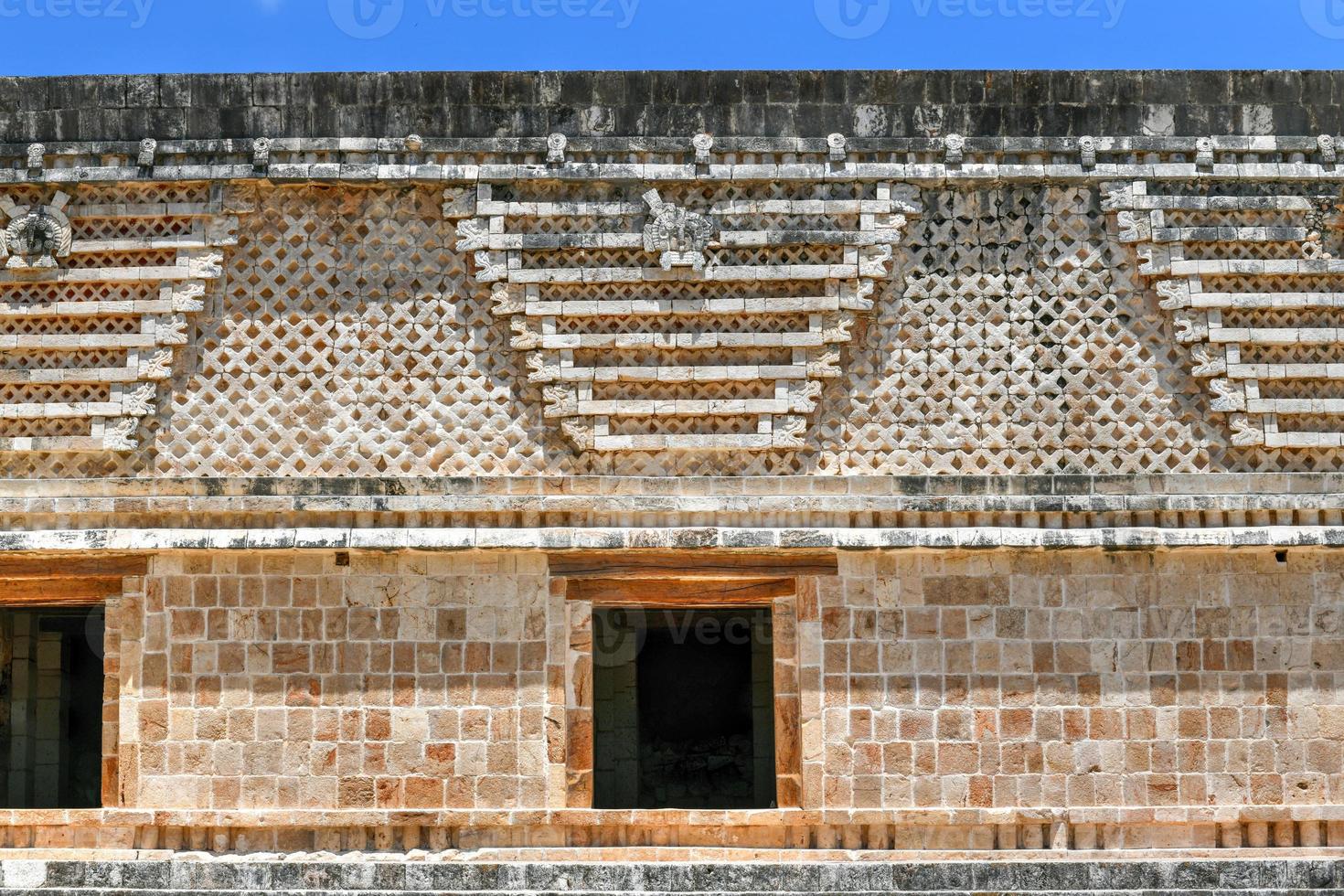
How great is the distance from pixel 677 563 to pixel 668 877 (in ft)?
4.72

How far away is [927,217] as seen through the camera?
7.39 m

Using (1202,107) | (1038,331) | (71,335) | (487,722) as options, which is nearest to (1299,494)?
(1038,331)

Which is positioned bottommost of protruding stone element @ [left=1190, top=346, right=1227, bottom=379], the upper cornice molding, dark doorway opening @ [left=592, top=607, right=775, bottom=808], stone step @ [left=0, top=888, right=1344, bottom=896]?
stone step @ [left=0, top=888, right=1344, bottom=896]

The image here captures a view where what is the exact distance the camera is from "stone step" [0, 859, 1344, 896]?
251 inches

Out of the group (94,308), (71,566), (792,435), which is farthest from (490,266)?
(71,566)

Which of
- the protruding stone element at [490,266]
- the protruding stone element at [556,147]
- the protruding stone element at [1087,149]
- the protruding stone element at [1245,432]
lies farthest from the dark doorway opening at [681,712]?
the protruding stone element at [1087,149]

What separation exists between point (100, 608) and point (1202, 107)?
7.23m

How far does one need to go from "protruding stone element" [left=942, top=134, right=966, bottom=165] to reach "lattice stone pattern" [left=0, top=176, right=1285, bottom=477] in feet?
0.54

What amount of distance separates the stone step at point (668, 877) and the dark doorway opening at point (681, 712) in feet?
12.0

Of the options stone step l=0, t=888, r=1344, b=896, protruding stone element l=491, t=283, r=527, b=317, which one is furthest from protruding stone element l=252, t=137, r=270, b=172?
stone step l=0, t=888, r=1344, b=896

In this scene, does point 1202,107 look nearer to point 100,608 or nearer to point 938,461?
point 938,461

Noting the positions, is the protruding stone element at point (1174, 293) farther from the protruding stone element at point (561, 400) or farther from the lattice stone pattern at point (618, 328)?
the protruding stone element at point (561, 400)

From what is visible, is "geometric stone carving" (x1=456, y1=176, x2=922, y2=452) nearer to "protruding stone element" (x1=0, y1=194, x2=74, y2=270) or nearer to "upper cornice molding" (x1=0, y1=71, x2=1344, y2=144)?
"upper cornice molding" (x1=0, y1=71, x2=1344, y2=144)

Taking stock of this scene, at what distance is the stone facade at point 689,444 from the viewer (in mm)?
7008
